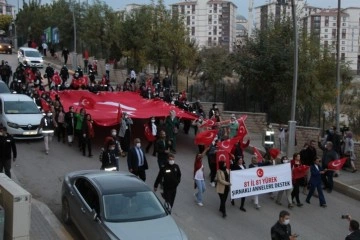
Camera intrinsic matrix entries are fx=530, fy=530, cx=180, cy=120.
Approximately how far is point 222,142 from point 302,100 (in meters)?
11.9

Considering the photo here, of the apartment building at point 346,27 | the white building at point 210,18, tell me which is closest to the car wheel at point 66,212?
the apartment building at point 346,27

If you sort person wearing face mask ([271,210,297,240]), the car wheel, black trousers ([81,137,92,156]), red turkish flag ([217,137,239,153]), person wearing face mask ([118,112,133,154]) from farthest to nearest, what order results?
person wearing face mask ([118,112,133,154]), black trousers ([81,137,92,156]), red turkish flag ([217,137,239,153]), the car wheel, person wearing face mask ([271,210,297,240])

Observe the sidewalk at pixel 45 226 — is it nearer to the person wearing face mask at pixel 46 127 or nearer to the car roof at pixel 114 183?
the car roof at pixel 114 183

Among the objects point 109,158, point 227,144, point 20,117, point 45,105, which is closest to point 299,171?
point 227,144

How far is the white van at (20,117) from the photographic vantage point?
804 inches

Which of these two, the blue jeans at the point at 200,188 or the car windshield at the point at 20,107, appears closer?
the blue jeans at the point at 200,188

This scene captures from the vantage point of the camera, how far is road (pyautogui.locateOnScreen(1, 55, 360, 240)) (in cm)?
1345

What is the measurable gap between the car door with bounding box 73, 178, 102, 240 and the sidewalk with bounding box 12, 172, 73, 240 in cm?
50

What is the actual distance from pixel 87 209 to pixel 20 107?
465 inches

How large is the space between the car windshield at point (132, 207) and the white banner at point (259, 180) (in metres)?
4.23

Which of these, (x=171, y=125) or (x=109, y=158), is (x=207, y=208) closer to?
(x=109, y=158)

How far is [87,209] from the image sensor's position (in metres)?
10.9

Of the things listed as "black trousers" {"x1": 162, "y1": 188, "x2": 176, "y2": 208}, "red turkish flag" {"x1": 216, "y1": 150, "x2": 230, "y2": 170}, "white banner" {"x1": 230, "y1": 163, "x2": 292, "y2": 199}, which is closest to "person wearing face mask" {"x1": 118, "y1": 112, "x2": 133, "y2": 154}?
"red turkish flag" {"x1": 216, "y1": 150, "x2": 230, "y2": 170}

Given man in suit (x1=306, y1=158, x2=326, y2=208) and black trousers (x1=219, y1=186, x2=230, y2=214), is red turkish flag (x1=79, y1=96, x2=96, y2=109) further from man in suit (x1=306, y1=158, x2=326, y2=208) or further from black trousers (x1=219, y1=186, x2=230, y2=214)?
man in suit (x1=306, y1=158, x2=326, y2=208)
